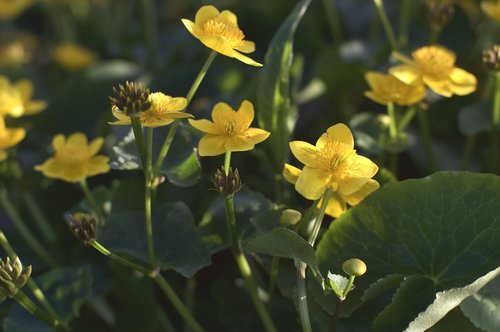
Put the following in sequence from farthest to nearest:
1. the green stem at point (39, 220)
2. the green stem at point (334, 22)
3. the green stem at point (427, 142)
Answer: the green stem at point (334, 22), the green stem at point (39, 220), the green stem at point (427, 142)

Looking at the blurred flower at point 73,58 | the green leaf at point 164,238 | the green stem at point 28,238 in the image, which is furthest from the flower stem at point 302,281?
the blurred flower at point 73,58

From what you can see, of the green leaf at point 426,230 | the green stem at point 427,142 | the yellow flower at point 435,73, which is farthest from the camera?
the green stem at point 427,142

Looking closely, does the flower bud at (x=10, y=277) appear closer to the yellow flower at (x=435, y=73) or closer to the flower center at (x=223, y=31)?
the flower center at (x=223, y=31)

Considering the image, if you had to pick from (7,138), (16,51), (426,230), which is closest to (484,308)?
(426,230)

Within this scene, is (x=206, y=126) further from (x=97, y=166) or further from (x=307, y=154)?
(x=97, y=166)

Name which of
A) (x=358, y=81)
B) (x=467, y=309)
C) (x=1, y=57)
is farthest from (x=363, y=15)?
(x=467, y=309)

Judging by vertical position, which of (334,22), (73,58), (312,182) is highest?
(312,182)
